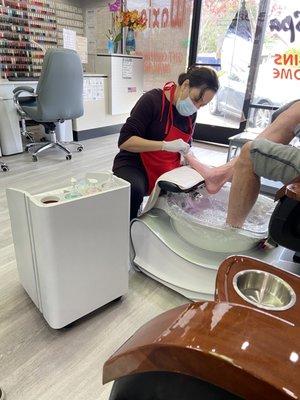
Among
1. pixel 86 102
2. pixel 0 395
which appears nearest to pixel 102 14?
pixel 86 102

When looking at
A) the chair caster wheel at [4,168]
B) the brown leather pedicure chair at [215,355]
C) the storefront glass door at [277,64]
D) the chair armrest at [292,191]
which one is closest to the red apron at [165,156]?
the chair armrest at [292,191]

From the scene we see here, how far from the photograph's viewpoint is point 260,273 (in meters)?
0.53

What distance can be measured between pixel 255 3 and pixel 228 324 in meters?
3.95

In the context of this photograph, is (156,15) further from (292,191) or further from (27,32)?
(292,191)

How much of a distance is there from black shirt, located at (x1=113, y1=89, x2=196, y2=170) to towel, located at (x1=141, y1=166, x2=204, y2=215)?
251 mm

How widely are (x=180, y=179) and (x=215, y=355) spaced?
982 millimetres

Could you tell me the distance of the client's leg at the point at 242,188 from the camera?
0.95 m

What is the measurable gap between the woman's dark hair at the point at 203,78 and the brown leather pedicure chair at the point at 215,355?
111cm

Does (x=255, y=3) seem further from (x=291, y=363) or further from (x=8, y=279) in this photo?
→ (x=291, y=363)

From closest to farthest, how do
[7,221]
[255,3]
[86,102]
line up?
[7,221]
[255,3]
[86,102]

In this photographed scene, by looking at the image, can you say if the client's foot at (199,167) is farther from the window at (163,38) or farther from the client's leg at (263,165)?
the window at (163,38)

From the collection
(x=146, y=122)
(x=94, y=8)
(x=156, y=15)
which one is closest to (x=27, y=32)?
(x=94, y=8)

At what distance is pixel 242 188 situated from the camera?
3.31 ft

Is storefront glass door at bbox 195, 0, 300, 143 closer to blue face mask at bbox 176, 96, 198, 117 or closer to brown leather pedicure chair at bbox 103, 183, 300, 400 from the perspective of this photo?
blue face mask at bbox 176, 96, 198, 117
